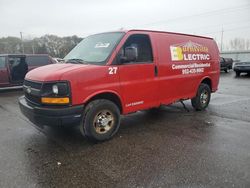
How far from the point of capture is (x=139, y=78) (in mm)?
5262

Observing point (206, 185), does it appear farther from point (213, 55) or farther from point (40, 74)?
point (213, 55)

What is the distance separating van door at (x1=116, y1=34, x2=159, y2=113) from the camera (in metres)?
5.02

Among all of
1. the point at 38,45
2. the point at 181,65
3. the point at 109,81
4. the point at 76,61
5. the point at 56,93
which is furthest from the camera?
the point at 38,45

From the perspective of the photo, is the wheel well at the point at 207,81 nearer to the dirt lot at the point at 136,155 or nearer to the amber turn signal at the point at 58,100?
the dirt lot at the point at 136,155

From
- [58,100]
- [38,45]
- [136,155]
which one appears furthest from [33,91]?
[38,45]

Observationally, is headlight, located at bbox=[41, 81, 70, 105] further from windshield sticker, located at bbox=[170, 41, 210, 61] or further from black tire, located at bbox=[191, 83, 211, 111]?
Answer: black tire, located at bbox=[191, 83, 211, 111]

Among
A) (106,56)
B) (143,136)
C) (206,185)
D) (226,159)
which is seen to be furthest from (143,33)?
(206,185)

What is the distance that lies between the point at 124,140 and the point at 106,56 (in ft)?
5.66

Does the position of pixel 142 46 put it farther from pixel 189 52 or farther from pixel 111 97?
pixel 189 52

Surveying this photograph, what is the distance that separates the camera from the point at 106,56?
15.7ft

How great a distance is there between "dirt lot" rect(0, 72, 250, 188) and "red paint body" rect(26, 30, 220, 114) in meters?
0.76

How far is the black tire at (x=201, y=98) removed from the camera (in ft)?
23.7

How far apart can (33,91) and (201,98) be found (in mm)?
4934

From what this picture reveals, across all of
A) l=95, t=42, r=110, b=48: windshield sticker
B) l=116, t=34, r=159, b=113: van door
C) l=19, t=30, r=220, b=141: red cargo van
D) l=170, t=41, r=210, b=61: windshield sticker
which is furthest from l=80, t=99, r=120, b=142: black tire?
l=170, t=41, r=210, b=61: windshield sticker
